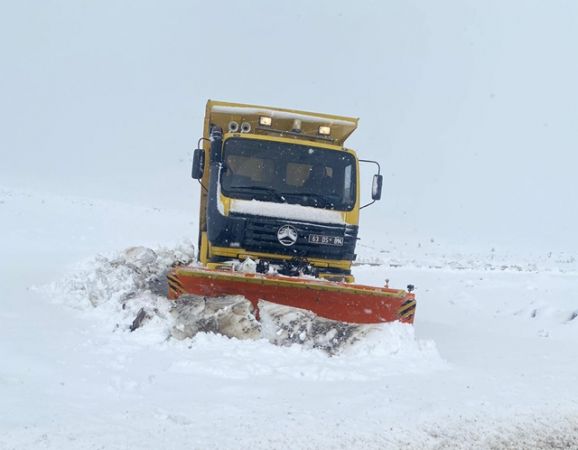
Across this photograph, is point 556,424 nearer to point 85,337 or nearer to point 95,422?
point 95,422

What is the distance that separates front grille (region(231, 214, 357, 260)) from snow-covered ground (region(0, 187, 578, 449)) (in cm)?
180

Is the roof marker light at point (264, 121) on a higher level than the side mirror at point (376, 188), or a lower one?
higher

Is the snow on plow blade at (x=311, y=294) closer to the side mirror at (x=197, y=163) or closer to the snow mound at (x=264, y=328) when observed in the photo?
the snow mound at (x=264, y=328)

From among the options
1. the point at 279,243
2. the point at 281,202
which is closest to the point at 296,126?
the point at 281,202

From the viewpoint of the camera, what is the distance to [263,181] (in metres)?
7.39

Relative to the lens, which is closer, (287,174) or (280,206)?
(280,206)

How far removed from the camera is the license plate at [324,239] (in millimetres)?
7176

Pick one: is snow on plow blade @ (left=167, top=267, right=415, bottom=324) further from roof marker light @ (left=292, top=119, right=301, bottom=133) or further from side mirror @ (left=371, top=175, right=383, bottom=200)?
roof marker light @ (left=292, top=119, right=301, bottom=133)

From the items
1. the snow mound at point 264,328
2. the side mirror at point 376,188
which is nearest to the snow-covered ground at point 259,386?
the snow mound at point 264,328

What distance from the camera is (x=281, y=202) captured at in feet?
23.7

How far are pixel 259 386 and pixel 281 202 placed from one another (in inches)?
128

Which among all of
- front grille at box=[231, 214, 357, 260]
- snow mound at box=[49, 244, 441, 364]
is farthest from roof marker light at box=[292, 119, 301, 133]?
snow mound at box=[49, 244, 441, 364]

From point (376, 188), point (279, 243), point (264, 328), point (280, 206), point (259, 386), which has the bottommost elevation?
point (259, 386)

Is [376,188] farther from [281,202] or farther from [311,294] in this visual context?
[311,294]
